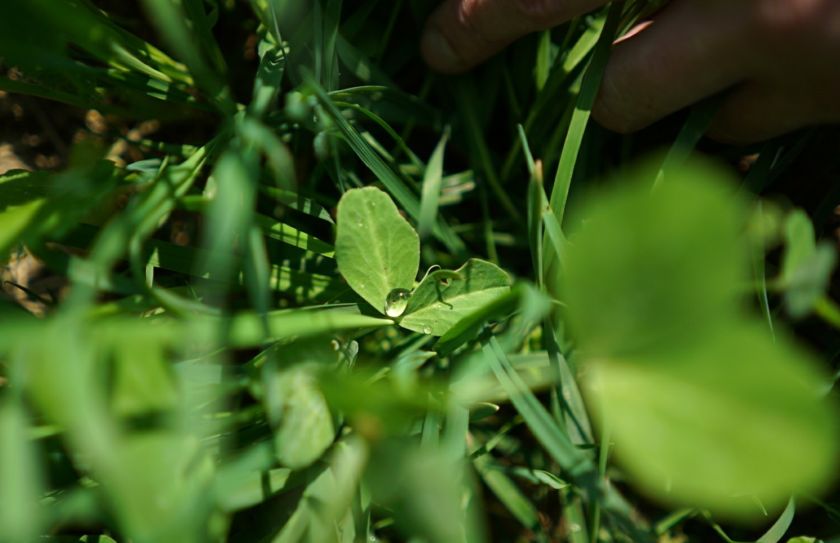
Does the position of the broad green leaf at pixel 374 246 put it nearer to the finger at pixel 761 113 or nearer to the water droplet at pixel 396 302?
the water droplet at pixel 396 302

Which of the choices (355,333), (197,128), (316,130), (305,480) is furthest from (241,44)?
(305,480)

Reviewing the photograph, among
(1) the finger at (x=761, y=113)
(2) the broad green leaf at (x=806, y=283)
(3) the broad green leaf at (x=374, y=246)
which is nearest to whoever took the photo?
(2) the broad green leaf at (x=806, y=283)

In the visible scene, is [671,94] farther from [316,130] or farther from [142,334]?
[142,334]

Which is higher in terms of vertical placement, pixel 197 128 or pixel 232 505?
pixel 197 128

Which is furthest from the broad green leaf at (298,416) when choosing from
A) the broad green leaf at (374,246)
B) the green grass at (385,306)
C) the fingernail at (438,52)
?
the fingernail at (438,52)

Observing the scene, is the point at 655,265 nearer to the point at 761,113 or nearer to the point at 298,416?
the point at 298,416

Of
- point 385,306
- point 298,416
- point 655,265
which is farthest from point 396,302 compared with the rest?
point 655,265
